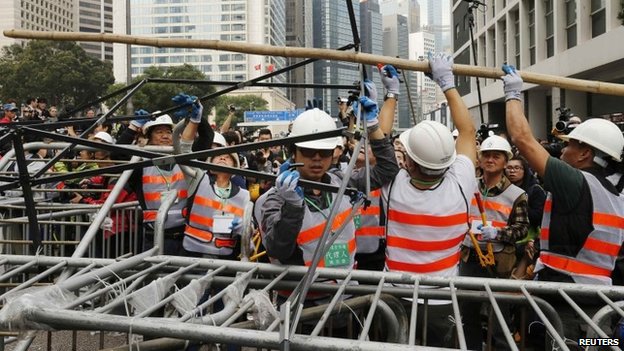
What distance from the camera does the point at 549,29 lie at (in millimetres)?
22453

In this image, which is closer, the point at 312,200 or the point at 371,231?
the point at 312,200

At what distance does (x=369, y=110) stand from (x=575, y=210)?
1296mm

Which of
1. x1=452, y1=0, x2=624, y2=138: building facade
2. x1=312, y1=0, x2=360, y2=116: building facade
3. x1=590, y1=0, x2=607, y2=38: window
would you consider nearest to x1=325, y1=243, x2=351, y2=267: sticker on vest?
x1=312, y1=0, x2=360, y2=116: building facade

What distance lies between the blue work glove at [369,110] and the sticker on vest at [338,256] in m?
0.65

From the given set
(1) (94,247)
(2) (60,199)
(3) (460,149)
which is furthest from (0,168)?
(3) (460,149)

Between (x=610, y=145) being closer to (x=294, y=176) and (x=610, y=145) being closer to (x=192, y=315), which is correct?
(x=294, y=176)

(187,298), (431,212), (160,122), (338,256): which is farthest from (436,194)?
(160,122)

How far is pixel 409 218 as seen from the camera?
116 inches

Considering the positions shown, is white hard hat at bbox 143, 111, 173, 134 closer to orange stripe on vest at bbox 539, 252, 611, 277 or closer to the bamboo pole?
the bamboo pole

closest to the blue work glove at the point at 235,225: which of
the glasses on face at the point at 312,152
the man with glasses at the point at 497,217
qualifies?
the glasses on face at the point at 312,152

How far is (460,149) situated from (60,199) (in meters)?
4.47

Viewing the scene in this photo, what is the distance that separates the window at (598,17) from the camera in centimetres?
1718

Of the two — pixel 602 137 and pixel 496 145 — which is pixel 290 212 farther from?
pixel 496 145

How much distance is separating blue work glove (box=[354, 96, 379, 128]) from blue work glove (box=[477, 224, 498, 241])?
1993 mm
